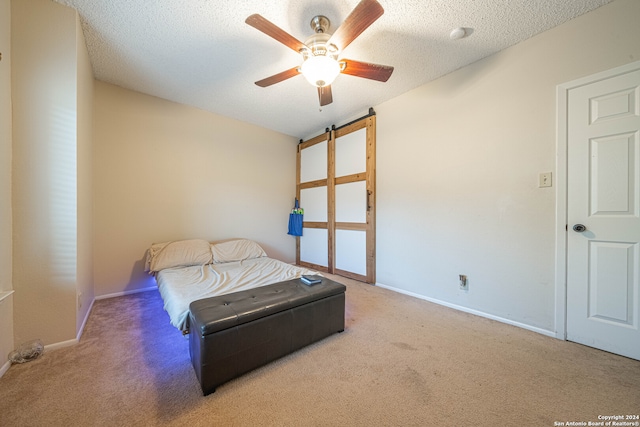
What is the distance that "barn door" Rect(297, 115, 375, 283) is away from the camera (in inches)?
130

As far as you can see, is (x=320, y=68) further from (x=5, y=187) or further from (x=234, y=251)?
(x=234, y=251)

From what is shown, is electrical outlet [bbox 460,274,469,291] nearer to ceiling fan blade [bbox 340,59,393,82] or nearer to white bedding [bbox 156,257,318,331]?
white bedding [bbox 156,257,318,331]

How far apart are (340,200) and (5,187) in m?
3.30

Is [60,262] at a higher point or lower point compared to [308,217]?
lower

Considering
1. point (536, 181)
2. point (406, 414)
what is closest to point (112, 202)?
point (406, 414)

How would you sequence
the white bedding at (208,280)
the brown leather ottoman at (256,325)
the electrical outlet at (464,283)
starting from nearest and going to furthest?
Result: 1. the brown leather ottoman at (256,325)
2. the white bedding at (208,280)
3. the electrical outlet at (464,283)

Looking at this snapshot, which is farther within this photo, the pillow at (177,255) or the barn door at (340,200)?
the barn door at (340,200)

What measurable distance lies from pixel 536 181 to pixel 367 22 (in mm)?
1958

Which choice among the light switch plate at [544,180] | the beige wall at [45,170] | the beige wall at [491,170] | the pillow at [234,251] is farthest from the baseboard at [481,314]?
the beige wall at [45,170]

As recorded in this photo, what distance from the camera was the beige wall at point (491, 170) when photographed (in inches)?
73.8

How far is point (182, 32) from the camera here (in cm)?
197

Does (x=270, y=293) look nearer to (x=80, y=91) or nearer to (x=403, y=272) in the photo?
(x=403, y=272)

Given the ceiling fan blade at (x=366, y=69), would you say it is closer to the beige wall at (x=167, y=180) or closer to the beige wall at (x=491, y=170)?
the beige wall at (x=491, y=170)

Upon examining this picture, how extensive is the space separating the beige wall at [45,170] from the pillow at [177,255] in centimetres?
87
